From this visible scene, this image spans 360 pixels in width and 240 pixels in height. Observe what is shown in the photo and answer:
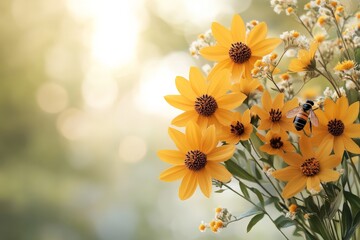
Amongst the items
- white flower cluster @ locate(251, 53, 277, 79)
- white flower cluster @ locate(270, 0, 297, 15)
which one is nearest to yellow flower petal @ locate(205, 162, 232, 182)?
white flower cluster @ locate(251, 53, 277, 79)

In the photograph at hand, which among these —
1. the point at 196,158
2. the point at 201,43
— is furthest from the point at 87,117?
the point at 196,158

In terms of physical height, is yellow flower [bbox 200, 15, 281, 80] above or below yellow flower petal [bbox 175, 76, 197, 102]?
above

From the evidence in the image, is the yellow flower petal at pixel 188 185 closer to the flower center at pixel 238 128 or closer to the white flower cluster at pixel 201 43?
the flower center at pixel 238 128

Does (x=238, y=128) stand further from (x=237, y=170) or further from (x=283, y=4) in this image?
(x=283, y=4)

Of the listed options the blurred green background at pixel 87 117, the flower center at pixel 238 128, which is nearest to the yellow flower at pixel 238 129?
the flower center at pixel 238 128

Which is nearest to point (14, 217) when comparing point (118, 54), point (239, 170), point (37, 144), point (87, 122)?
point (37, 144)

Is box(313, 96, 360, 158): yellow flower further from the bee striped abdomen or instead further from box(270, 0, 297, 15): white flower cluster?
box(270, 0, 297, 15): white flower cluster

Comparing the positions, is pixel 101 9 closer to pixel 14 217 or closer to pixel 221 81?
pixel 14 217
